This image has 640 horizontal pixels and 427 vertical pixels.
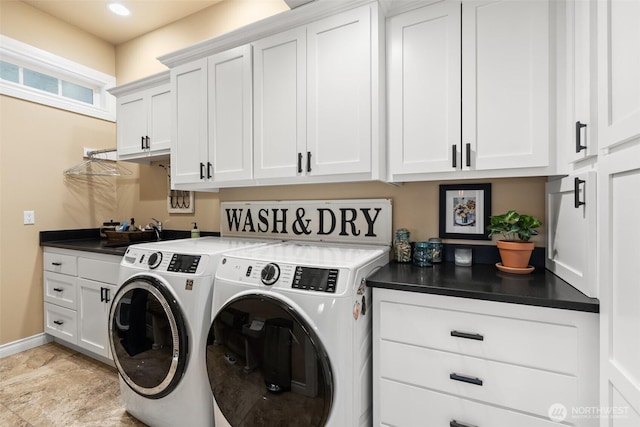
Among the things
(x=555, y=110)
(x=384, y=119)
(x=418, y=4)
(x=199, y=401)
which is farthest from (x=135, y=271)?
(x=555, y=110)

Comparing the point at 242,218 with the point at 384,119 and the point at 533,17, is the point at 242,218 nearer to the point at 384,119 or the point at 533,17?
the point at 384,119

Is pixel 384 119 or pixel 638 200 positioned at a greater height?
pixel 384 119

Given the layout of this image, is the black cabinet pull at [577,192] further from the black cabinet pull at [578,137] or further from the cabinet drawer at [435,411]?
the cabinet drawer at [435,411]

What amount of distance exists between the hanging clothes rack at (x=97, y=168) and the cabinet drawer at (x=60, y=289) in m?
0.96

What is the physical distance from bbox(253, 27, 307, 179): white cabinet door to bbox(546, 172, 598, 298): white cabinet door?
1291 millimetres

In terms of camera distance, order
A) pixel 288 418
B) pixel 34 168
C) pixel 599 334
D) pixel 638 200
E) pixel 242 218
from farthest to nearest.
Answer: pixel 34 168, pixel 242 218, pixel 288 418, pixel 599 334, pixel 638 200

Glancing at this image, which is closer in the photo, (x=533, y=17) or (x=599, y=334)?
(x=599, y=334)

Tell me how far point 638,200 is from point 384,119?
1.11 m

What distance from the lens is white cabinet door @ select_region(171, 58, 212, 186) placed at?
2213 mm

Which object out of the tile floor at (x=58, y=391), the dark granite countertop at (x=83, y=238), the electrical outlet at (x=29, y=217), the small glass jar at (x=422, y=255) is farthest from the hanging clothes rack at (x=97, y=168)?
the small glass jar at (x=422, y=255)

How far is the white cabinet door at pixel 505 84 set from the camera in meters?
1.40

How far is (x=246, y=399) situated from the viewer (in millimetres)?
1413

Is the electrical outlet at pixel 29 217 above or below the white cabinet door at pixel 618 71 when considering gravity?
below

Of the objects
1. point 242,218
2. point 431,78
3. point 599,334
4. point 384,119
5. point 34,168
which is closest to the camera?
point 599,334
